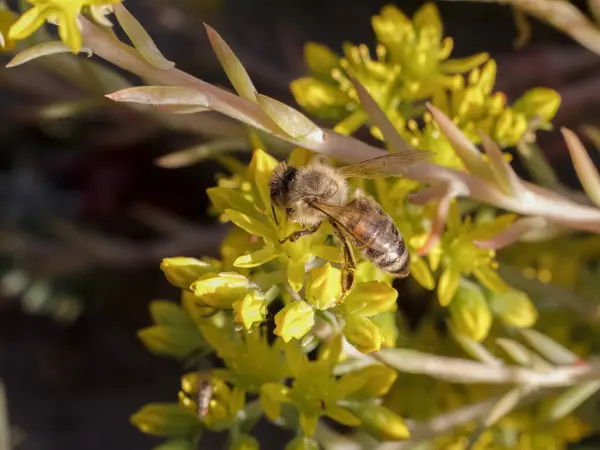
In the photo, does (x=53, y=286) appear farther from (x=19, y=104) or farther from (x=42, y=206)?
(x=19, y=104)

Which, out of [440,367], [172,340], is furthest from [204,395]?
[440,367]

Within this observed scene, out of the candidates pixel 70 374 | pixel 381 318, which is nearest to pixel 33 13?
pixel 381 318

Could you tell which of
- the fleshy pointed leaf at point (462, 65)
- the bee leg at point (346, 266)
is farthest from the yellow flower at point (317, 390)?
the fleshy pointed leaf at point (462, 65)

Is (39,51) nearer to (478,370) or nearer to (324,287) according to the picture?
(324,287)

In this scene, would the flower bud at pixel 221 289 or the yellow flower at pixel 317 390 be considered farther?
the yellow flower at pixel 317 390

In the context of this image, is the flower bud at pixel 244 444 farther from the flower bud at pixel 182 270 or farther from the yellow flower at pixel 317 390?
the flower bud at pixel 182 270
